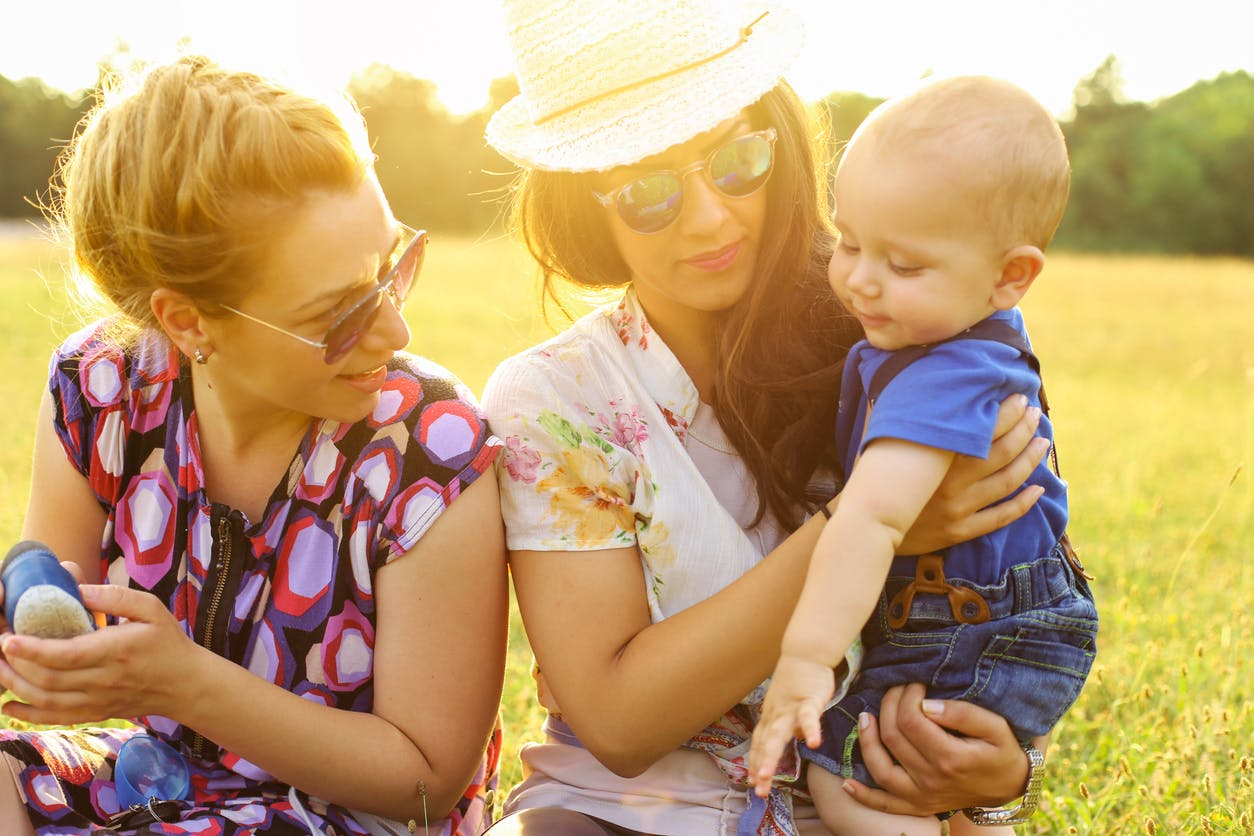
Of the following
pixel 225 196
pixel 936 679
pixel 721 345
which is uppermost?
pixel 225 196

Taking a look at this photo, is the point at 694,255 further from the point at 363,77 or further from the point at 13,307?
the point at 363,77

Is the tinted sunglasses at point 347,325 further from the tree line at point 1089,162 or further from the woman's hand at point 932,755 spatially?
the tree line at point 1089,162

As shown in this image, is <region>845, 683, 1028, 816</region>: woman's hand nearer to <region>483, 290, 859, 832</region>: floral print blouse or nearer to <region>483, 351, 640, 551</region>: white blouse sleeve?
<region>483, 290, 859, 832</region>: floral print blouse

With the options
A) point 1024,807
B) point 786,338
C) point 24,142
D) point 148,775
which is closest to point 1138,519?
point 1024,807

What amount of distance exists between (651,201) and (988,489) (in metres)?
0.88

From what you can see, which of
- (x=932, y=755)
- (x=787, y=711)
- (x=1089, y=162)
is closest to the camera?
(x=787, y=711)

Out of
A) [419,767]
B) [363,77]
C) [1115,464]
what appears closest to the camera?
[419,767]

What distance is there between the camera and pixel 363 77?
51.9 m

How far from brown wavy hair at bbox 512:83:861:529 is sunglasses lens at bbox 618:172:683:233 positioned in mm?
207

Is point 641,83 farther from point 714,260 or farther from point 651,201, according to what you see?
point 714,260

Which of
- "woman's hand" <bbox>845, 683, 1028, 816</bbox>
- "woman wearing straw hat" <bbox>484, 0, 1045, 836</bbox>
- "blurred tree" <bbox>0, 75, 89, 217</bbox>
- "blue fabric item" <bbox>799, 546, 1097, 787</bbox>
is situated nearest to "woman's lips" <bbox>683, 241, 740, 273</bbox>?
"woman wearing straw hat" <bbox>484, 0, 1045, 836</bbox>

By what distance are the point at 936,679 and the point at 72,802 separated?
5.60 feet

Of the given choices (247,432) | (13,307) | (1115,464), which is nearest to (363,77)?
(13,307)

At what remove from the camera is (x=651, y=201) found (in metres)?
2.42
